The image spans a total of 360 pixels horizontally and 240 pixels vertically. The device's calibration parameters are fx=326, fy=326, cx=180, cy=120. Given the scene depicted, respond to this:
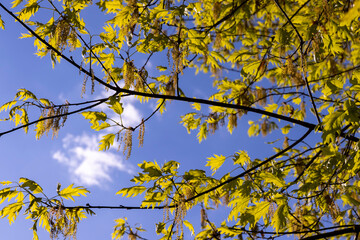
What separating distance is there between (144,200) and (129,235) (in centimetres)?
107

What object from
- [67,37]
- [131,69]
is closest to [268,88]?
[131,69]

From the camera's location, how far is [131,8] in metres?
3.67

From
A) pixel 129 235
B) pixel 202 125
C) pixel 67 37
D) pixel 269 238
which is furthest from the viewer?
pixel 202 125

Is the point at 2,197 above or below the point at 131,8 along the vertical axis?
below

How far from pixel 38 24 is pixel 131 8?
110 centimetres

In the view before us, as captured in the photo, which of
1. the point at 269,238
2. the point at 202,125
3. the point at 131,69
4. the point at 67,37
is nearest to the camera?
the point at 67,37

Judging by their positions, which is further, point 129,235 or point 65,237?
point 129,235

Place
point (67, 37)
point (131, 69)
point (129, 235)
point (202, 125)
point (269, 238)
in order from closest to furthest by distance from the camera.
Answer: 1. point (67, 37)
2. point (131, 69)
3. point (269, 238)
4. point (129, 235)
5. point (202, 125)

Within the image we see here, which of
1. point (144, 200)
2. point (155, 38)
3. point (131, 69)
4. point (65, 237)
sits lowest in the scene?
point (65, 237)

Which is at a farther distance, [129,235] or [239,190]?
[129,235]

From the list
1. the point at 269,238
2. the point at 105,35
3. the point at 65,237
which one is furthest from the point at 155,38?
the point at 269,238

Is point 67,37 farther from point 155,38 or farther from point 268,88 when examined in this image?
point 268,88

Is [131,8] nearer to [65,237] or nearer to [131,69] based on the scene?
[131,69]

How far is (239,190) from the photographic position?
3439mm
